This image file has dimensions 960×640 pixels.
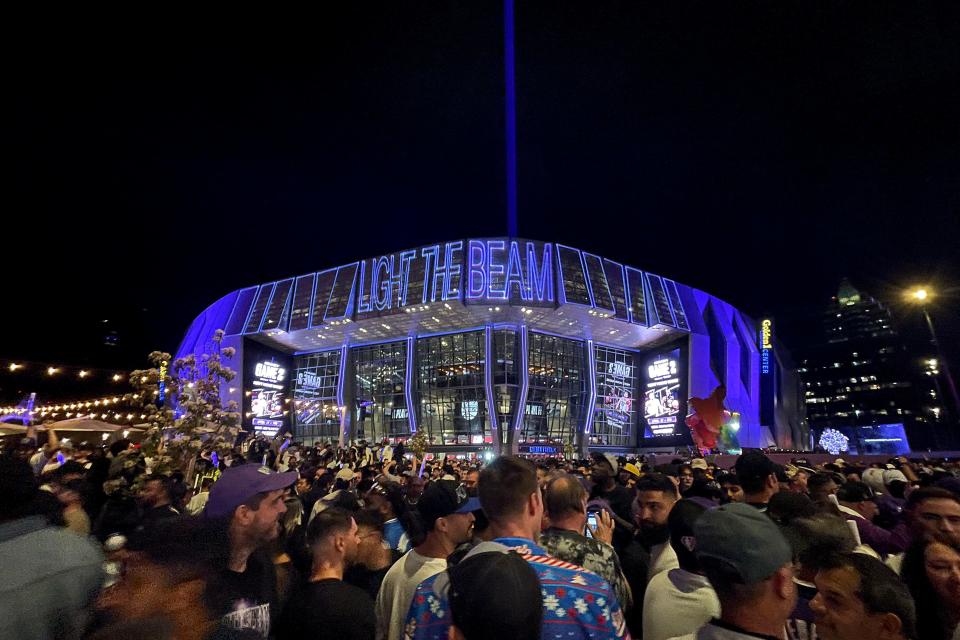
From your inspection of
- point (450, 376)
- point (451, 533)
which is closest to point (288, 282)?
point (450, 376)

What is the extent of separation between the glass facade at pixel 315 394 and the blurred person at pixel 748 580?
60079 millimetres

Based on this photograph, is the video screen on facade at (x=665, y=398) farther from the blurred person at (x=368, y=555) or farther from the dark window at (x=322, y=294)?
the blurred person at (x=368, y=555)

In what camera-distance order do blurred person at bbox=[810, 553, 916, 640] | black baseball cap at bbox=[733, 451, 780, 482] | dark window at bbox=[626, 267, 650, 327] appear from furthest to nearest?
1. dark window at bbox=[626, 267, 650, 327]
2. black baseball cap at bbox=[733, 451, 780, 482]
3. blurred person at bbox=[810, 553, 916, 640]

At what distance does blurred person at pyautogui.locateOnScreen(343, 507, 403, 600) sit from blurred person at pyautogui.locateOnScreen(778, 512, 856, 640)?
2795 mm

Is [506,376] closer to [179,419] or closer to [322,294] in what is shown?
[322,294]

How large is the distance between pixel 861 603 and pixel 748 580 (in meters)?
0.71

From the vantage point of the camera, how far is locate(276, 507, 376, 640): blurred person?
233cm

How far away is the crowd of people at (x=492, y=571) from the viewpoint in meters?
1.63

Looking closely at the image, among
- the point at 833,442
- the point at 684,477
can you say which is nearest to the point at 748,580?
the point at 684,477

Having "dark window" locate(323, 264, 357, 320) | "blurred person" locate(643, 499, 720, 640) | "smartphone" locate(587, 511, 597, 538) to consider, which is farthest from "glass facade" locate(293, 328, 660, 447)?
"blurred person" locate(643, 499, 720, 640)

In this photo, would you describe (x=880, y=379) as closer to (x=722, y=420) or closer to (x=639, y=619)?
(x=722, y=420)

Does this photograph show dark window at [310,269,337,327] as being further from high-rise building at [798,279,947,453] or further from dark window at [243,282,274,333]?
high-rise building at [798,279,947,453]

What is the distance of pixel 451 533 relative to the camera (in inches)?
135

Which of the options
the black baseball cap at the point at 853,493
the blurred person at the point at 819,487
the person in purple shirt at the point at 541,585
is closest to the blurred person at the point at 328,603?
the person in purple shirt at the point at 541,585
